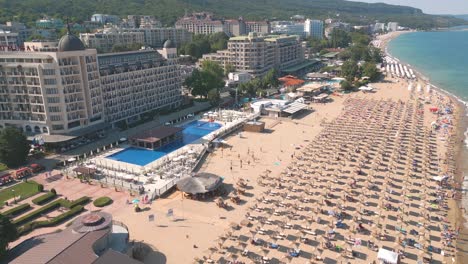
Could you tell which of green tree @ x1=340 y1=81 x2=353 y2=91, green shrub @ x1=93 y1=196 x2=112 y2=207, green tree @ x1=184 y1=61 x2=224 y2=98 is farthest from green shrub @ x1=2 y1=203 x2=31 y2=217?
green tree @ x1=340 y1=81 x2=353 y2=91

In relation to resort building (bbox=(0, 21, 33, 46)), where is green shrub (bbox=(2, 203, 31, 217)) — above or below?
below

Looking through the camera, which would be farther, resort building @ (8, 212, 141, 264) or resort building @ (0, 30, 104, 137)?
resort building @ (0, 30, 104, 137)

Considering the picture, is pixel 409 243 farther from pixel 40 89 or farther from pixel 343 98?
pixel 343 98

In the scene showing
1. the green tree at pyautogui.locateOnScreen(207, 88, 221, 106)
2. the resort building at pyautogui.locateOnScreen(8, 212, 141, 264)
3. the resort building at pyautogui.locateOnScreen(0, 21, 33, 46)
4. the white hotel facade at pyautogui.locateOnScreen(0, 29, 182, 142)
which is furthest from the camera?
the resort building at pyautogui.locateOnScreen(0, 21, 33, 46)

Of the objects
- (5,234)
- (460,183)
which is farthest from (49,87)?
(460,183)

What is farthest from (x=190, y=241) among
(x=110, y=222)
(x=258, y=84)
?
(x=258, y=84)

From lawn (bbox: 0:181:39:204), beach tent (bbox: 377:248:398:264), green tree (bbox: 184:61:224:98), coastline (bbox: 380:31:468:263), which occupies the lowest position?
coastline (bbox: 380:31:468:263)

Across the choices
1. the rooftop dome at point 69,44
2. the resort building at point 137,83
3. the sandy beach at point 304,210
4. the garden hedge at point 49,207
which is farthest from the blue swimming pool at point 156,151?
the rooftop dome at point 69,44

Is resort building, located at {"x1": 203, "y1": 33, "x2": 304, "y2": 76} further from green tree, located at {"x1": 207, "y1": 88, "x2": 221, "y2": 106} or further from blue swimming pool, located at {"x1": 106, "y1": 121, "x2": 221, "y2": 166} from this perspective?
blue swimming pool, located at {"x1": 106, "y1": 121, "x2": 221, "y2": 166}
